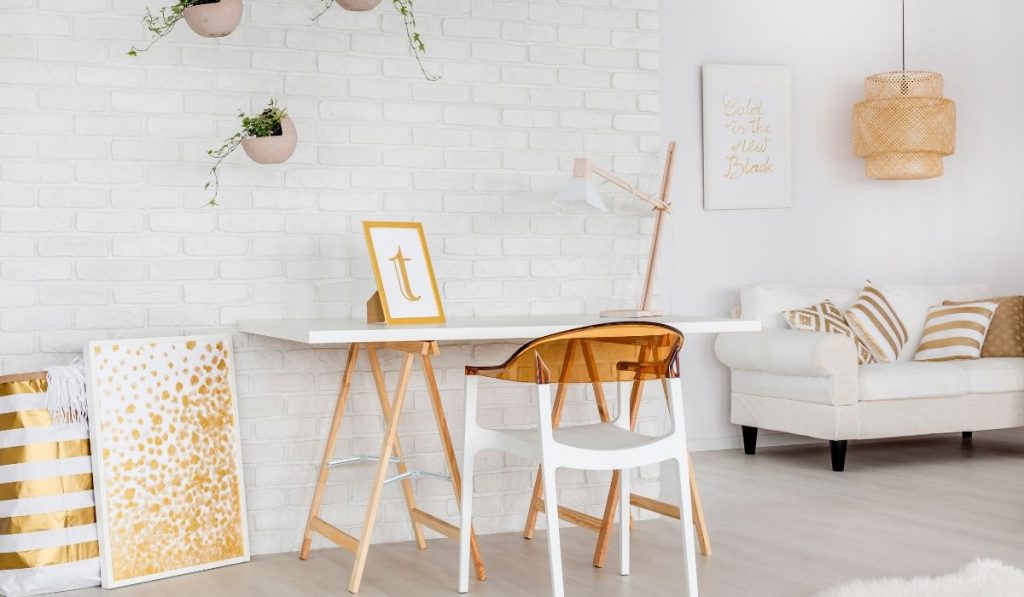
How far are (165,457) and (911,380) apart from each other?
341 centimetres

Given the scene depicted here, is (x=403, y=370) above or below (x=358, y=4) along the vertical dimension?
below

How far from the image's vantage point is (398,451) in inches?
134

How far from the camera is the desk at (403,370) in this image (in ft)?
9.20

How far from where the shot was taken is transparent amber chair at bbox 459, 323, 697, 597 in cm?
259

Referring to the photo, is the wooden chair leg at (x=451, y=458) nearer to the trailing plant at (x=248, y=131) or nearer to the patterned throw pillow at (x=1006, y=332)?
the trailing plant at (x=248, y=131)

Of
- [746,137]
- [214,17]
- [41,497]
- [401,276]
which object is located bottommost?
[41,497]

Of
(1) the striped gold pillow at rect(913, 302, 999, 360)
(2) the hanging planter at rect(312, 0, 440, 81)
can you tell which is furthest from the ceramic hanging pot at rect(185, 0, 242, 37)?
(1) the striped gold pillow at rect(913, 302, 999, 360)

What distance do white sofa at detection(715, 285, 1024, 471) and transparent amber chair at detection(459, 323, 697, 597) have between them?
235 centimetres

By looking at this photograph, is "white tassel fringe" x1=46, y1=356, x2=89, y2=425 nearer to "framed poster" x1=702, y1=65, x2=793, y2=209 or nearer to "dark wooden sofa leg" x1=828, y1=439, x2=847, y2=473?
"dark wooden sofa leg" x1=828, y1=439, x2=847, y2=473

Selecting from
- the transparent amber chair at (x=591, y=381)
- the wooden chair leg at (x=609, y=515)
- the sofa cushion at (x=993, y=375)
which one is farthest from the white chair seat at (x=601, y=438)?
the sofa cushion at (x=993, y=375)

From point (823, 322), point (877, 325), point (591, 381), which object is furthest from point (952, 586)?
point (877, 325)

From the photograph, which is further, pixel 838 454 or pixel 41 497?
pixel 838 454

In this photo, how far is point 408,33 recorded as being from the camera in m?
3.57

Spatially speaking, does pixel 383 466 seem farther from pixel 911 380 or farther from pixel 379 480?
pixel 911 380
